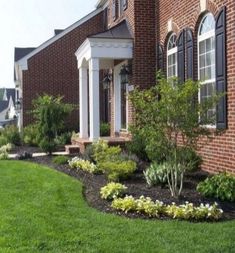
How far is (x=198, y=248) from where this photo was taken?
5.93 m

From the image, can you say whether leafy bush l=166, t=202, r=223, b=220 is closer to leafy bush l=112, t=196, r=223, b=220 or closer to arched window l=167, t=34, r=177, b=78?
leafy bush l=112, t=196, r=223, b=220

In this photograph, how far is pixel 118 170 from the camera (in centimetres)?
1067

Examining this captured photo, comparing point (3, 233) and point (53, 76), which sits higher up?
point (53, 76)

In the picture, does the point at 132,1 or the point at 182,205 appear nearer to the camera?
the point at 182,205

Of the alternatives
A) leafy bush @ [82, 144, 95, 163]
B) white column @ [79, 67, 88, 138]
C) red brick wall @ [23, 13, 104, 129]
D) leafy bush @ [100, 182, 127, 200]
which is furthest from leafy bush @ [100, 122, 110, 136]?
leafy bush @ [100, 182, 127, 200]

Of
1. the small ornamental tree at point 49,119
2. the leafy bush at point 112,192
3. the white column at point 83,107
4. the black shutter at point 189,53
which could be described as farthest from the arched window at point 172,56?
the leafy bush at point 112,192

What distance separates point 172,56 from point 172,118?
5834mm

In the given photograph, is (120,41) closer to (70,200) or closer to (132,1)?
(132,1)

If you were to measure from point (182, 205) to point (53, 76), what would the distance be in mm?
17589

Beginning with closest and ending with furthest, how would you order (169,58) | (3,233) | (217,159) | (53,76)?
(3,233) → (217,159) → (169,58) → (53,76)

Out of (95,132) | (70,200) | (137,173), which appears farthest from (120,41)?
(70,200)

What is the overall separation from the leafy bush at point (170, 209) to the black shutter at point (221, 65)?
3.08 metres

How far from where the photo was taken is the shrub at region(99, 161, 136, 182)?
10570mm

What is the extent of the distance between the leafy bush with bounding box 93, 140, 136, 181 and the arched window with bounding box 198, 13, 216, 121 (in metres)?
2.15
